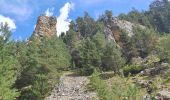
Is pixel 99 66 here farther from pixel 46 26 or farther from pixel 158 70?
pixel 46 26

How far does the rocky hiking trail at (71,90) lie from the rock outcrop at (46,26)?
60.4 m

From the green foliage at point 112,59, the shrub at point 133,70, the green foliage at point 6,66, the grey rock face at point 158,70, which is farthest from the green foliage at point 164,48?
the green foliage at point 6,66

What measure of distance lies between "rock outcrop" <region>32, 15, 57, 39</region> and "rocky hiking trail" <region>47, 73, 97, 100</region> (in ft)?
198

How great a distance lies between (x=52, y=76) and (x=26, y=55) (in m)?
21.4

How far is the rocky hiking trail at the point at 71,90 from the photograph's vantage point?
68250mm

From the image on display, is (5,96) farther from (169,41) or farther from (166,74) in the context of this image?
(169,41)

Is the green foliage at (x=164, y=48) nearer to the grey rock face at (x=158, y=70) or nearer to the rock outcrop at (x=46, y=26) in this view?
the grey rock face at (x=158, y=70)

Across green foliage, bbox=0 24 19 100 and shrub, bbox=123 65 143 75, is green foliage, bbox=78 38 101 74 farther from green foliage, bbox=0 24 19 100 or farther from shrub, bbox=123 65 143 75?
green foliage, bbox=0 24 19 100

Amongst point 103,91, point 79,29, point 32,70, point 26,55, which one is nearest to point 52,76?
point 32,70

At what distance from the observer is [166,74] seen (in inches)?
2955

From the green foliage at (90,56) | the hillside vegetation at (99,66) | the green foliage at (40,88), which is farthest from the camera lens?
the green foliage at (90,56)

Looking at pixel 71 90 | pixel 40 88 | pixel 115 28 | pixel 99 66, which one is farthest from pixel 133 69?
pixel 115 28

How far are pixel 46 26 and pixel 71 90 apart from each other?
253ft

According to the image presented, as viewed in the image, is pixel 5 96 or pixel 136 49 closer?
pixel 5 96
